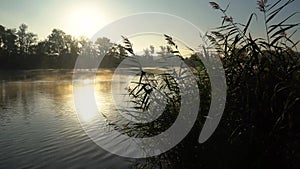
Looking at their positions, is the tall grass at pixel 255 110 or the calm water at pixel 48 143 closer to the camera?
the tall grass at pixel 255 110

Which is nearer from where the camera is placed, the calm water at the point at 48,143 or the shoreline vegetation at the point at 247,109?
the shoreline vegetation at the point at 247,109

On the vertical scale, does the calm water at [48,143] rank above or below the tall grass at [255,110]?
below

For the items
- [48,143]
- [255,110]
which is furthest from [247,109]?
[48,143]

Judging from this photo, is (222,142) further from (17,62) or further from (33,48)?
(33,48)

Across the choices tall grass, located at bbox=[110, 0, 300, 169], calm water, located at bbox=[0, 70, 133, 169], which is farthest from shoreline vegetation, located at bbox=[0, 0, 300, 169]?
calm water, located at bbox=[0, 70, 133, 169]

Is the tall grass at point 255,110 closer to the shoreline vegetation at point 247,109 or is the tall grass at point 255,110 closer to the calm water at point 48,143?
the shoreline vegetation at point 247,109

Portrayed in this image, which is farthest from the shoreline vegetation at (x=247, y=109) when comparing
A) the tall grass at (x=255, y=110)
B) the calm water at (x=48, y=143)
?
the calm water at (x=48, y=143)

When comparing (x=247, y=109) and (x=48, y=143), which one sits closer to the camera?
(x=247, y=109)

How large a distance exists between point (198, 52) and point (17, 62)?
7767cm

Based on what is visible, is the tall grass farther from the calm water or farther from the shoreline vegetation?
the calm water

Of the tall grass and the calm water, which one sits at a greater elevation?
the tall grass

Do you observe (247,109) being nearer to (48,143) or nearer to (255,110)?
(255,110)

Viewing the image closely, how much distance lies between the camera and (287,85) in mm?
2846

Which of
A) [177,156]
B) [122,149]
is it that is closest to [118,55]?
[177,156]
